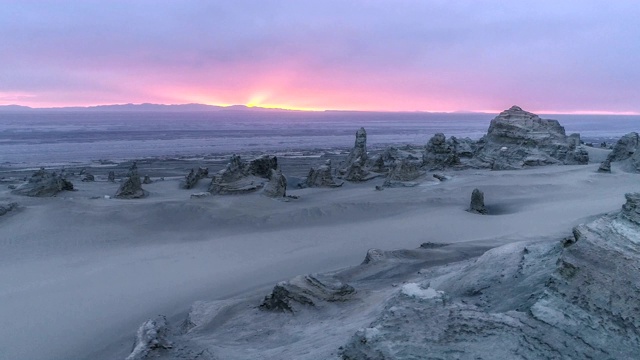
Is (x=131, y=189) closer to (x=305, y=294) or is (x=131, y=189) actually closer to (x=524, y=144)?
(x=305, y=294)

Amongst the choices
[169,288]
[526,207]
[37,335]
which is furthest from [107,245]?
[526,207]

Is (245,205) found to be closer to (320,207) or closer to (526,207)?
(320,207)

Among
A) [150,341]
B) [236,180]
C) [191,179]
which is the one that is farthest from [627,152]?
[150,341]

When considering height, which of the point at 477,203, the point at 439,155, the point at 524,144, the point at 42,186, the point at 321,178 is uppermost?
the point at 524,144

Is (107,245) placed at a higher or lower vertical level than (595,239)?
lower

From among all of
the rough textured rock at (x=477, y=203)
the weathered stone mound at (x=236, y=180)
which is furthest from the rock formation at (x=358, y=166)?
the rough textured rock at (x=477, y=203)

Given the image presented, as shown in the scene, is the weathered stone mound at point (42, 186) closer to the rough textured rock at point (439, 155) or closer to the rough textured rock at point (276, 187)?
the rough textured rock at point (276, 187)

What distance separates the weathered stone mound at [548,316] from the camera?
392 centimetres

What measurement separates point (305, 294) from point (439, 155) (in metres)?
18.4

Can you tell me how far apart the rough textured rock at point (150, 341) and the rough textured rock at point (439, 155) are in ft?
64.3

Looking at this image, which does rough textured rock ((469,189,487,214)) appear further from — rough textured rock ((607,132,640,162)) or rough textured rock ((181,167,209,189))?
rough textured rock ((607,132,640,162))

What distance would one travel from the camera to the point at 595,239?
457cm

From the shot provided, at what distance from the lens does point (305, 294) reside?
6922 millimetres

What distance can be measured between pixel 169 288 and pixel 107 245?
140 inches
